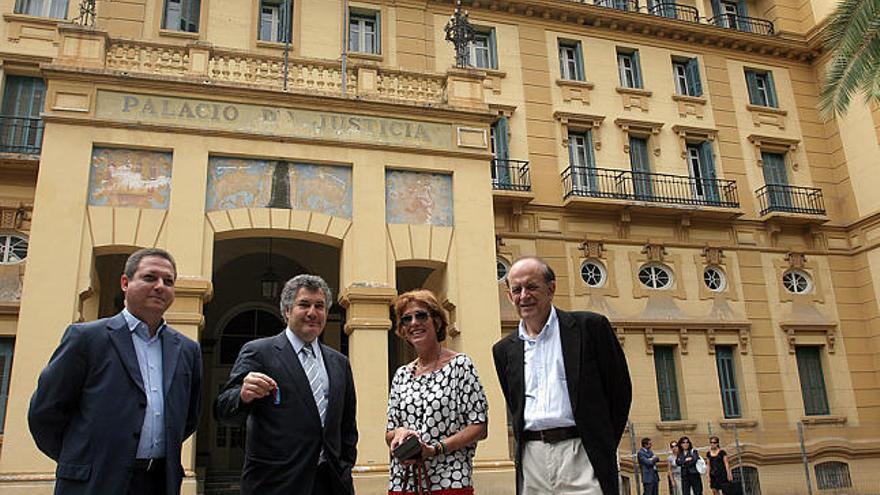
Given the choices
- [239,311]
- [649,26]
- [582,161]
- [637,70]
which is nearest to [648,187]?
[582,161]

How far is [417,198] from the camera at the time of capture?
11797 mm

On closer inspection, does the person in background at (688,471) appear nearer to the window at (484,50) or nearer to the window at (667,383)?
the window at (667,383)

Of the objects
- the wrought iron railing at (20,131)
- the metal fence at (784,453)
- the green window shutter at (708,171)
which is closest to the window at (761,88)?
the green window shutter at (708,171)

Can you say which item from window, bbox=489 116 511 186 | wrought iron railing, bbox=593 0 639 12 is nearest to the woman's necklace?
window, bbox=489 116 511 186

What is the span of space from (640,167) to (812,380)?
736 centimetres

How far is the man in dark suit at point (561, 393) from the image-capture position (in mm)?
3736

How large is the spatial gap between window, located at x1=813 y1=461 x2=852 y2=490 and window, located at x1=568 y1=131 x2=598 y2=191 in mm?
9184

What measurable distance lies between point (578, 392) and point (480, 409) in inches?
28.3

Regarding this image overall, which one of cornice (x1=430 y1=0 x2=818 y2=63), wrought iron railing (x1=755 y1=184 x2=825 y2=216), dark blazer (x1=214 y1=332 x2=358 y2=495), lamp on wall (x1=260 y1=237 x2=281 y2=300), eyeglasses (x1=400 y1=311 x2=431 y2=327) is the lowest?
dark blazer (x1=214 y1=332 x2=358 y2=495)

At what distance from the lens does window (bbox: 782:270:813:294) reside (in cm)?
1847

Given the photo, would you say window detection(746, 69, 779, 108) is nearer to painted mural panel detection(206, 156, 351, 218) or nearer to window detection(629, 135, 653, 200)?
window detection(629, 135, 653, 200)

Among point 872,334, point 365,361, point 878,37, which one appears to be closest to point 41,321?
point 365,361

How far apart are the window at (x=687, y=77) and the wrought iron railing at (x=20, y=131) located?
1658 centimetres

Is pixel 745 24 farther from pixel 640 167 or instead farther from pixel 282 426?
pixel 282 426
